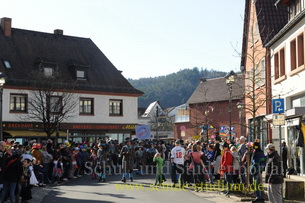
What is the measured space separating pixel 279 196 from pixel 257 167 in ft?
5.44

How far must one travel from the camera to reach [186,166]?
1984 centimetres

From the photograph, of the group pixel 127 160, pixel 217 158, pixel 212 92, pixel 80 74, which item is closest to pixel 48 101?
pixel 80 74

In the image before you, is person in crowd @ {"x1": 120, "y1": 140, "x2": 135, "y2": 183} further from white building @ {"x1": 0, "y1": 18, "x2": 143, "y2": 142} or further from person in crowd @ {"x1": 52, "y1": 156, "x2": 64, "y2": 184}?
white building @ {"x1": 0, "y1": 18, "x2": 143, "y2": 142}

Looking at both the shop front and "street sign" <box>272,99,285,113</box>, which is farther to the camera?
the shop front

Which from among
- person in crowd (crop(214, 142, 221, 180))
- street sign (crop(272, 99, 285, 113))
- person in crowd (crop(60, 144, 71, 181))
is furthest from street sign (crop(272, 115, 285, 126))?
person in crowd (crop(60, 144, 71, 181))

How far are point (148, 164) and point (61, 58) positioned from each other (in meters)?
21.6

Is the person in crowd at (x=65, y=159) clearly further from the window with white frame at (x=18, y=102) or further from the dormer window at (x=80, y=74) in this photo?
the dormer window at (x=80, y=74)

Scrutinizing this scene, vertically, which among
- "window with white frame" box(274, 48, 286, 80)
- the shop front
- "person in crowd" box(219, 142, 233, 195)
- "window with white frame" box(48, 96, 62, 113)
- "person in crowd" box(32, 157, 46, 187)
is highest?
"window with white frame" box(274, 48, 286, 80)

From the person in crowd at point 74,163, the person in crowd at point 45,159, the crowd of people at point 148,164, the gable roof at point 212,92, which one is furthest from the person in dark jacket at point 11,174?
the gable roof at point 212,92

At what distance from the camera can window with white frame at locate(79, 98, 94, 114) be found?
151ft

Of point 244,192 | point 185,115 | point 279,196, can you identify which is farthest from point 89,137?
point 185,115

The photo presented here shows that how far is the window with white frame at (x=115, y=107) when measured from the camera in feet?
158

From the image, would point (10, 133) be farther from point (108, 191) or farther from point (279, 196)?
point (279, 196)

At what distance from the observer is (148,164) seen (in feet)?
97.2
